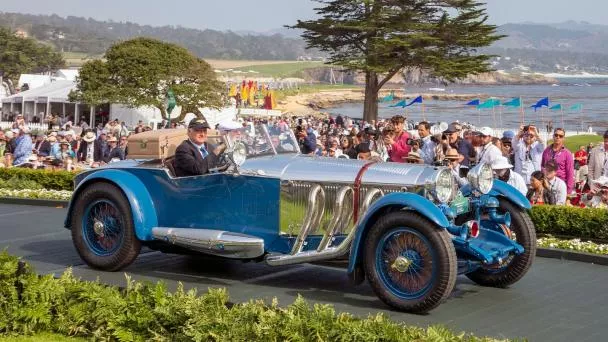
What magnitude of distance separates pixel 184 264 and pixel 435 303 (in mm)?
3702

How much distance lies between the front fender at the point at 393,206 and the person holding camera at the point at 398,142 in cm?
544

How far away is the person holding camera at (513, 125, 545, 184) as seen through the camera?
15648 millimetres

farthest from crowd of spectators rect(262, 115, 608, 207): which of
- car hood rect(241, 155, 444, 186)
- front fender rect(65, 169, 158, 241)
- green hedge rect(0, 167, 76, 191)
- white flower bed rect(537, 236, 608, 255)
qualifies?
green hedge rect(0, 167, 76, 191)

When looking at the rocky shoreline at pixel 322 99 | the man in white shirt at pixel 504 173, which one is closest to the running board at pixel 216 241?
the man in white shirt at pixel 504 173

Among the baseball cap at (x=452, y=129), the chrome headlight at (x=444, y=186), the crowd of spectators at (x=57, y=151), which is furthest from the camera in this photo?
the crowd of spectators at (x=57, y=151)

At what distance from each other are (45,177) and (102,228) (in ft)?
31.9

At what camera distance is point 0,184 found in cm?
1945

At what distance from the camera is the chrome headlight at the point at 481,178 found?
9195 millimetres

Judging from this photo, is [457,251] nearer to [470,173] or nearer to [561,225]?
[470,173]

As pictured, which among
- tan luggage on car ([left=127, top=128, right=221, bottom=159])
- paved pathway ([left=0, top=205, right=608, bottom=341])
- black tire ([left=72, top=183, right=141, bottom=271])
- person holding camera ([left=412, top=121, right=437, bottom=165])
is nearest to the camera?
paved pathway ([left=0, top=205, right=608, bottom=341])

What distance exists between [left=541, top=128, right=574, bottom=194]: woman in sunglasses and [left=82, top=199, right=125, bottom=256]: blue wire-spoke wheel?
7.02 metres

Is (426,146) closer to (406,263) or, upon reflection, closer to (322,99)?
(406,263)

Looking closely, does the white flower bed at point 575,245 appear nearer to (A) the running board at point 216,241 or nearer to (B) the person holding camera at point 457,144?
(B) the person holding camera at point 457,144

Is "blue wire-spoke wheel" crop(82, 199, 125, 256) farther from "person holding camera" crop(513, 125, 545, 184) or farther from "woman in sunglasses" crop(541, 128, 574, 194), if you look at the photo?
"person holding camera" crop(513, 125, 545, 184)
